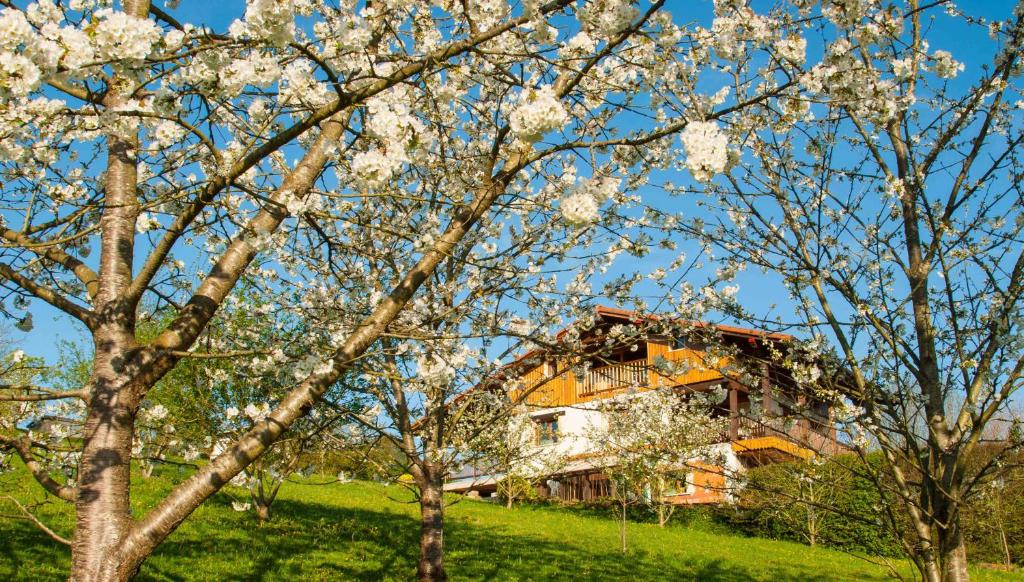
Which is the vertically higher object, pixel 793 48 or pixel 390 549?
pixel 793 48

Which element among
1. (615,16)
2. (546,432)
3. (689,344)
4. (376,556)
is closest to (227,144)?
(615,16)

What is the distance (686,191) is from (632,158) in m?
0.77

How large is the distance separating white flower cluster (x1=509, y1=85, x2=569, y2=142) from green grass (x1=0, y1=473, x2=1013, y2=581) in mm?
5665

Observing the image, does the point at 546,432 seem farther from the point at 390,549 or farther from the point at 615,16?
the point at 615,16

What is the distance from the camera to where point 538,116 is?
261 centimetres

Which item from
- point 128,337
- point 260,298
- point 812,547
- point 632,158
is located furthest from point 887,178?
point 812,547

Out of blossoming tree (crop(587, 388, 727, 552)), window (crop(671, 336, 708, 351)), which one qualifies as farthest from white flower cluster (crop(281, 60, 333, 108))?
window (crop(671, 336, 708, 351))

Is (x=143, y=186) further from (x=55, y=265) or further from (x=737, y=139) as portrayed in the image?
(x=737, y=139)

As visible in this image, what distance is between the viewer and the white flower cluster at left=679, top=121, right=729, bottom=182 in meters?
2.58

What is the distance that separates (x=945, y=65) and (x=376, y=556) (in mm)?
8943

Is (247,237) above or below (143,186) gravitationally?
below

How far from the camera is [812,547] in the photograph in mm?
16875

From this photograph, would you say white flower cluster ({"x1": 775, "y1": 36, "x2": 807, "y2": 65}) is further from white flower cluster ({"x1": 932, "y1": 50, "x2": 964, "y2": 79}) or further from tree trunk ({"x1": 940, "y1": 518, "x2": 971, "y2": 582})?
tree trunk ({"x1": 940, "y1": 518, "x2": 971, "y2": 582})

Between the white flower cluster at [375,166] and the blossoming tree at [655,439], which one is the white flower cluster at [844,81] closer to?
the white flower cluster at [375,166]
